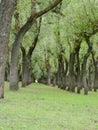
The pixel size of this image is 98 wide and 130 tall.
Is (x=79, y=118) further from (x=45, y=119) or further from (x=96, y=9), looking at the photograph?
(x=96, y=9)

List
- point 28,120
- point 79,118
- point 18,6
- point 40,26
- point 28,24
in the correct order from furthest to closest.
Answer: point 40,26 → point 18,6 → point 28,24 → point 79,118 → point 28,120

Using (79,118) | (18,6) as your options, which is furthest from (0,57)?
(18,6)

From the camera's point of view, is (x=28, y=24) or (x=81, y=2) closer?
(x=28, y=24)

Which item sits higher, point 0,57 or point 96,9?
point 96,9

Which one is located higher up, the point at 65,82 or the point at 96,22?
the point at 96,22

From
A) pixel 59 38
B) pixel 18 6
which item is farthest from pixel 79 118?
pixel 59 38

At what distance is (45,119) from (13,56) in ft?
50.7

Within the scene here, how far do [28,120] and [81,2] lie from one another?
67.3 feet

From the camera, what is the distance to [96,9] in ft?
101

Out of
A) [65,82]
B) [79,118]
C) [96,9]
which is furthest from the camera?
[65,82]

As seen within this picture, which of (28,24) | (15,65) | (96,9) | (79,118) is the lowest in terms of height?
(79,118)

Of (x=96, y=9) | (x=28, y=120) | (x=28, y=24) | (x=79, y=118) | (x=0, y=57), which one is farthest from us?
(x=96, y=9)

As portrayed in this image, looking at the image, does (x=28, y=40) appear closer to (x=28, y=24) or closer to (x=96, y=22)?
(x=96, y=22)

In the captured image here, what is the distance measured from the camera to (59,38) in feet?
142
